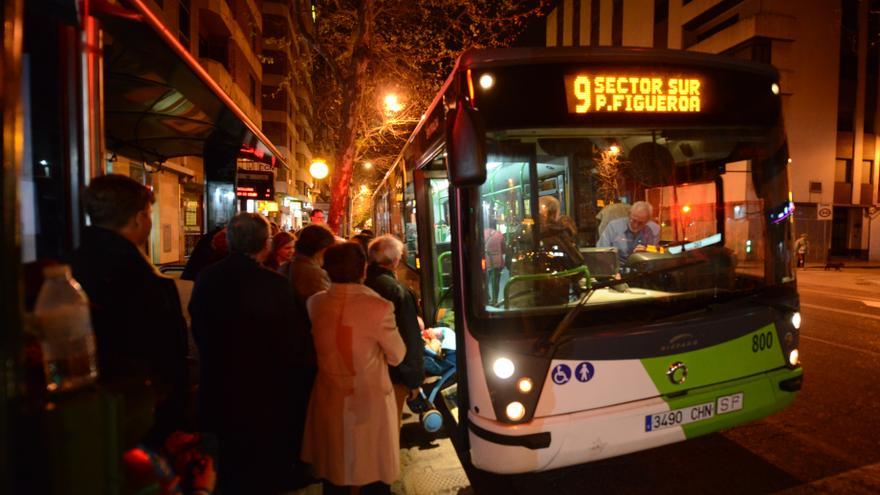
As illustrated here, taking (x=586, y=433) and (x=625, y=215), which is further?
(x=625, y=215)

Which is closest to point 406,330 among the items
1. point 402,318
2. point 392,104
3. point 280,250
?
point 402,318

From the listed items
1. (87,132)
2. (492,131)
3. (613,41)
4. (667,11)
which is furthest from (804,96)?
(87,132)

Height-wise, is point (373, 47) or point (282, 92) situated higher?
point (282, 92)

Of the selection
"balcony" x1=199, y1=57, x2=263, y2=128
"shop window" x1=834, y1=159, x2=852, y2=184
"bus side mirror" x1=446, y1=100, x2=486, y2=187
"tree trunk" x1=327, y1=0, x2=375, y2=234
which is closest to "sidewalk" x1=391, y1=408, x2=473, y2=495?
"bus side mirror" x1=446, y1=100, x2=486, y2=187

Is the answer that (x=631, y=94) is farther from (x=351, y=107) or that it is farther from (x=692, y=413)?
(x=351, y=107)

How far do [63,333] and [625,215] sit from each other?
3704 millimetres

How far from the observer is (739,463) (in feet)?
12.5

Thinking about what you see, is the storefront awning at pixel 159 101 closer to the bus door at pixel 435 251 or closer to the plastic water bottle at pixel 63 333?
the plastic water bottle at pixel 63 333

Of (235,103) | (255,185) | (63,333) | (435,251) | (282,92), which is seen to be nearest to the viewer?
(63,333)

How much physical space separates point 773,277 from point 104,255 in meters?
4.15

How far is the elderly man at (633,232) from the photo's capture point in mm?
3938

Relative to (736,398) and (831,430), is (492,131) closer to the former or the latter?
(736,398)

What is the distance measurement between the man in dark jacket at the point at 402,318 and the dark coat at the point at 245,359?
0.74 m

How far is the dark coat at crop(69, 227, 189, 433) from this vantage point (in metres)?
1.89
